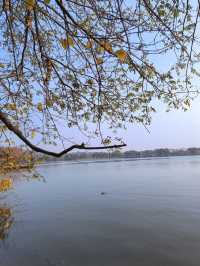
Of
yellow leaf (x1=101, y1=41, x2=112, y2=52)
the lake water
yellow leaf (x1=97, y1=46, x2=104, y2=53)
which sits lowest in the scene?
the lake water

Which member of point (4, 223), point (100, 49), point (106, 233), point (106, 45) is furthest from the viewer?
point (4, 223)

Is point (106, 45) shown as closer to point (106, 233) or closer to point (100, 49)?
point (100, 49)

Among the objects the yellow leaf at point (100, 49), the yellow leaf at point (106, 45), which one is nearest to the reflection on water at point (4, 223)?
the yellow leaf at point (100, 49)

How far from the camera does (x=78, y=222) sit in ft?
56.4

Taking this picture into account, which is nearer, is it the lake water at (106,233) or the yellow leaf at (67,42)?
the yellow leaf at (67,42)

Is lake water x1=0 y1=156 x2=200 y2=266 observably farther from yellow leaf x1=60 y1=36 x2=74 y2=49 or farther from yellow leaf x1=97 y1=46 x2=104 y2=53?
yellow leaf x1=60 y1=36 x2=74 y2=49

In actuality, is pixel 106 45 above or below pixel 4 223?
above

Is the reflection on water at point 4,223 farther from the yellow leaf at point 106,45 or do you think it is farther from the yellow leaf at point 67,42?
the yellow leaf at point 106,45

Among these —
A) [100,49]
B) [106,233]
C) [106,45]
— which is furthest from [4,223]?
[106,45]

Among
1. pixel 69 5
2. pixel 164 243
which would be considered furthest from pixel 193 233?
pixel 69 5

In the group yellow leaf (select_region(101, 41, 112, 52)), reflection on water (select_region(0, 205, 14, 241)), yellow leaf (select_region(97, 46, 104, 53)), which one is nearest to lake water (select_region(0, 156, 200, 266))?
reflection on water (select_region(0, 205, 14, 241))

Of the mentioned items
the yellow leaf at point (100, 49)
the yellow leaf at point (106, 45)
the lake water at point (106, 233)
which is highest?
the yellow leaf at point (100, 49)

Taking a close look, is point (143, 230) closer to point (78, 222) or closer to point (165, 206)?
point (78, 222)

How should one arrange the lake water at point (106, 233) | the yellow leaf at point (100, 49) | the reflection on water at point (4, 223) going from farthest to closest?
the reflection on water at point (4, 223), the lake water at point (106, 233), the yellow leaf at point (100, 49)
